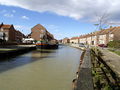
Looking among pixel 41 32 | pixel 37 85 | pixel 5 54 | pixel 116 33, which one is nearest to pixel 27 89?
pixel 37 85

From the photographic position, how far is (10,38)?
68.6 meters

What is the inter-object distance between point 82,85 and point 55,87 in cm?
389

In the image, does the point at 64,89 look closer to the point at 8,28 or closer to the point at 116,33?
the point at 116,33

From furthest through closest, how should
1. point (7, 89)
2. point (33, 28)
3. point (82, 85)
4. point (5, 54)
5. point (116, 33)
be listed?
point (33, 28)
point (116, 33)
point (5, 54)
point (7, 89)
point (82, 85)

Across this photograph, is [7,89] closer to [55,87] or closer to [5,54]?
[55,87]

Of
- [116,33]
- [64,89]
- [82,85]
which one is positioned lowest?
[64,89]

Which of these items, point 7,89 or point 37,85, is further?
point 37,85

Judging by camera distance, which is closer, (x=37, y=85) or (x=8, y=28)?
(x=37, y=85)

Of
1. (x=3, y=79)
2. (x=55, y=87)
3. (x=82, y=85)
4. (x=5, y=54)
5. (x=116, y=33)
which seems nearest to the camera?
(x=82, y=85)

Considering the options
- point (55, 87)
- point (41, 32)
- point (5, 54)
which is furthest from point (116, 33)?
point (55, 87)

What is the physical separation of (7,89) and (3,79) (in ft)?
6.70

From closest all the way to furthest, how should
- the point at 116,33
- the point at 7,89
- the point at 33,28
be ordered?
the point at 7,89, the point at 116,33, the point at 33,28

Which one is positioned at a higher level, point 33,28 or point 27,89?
point 33,28

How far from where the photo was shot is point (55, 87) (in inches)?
312
